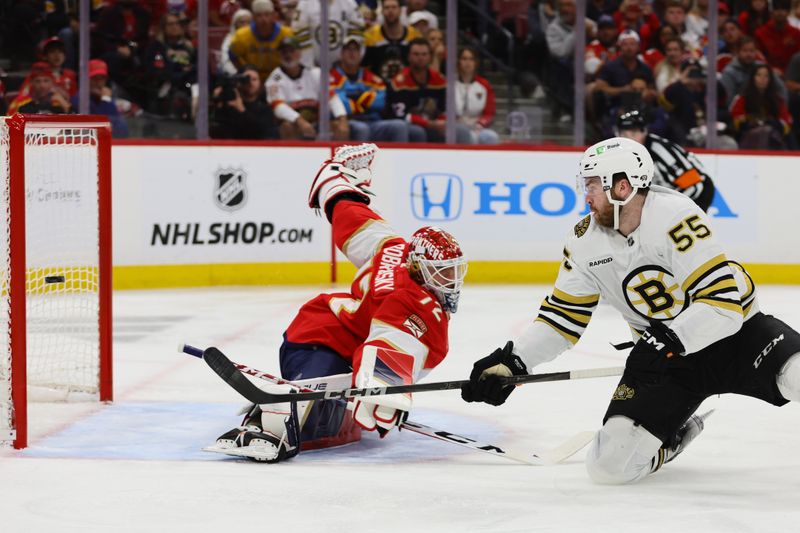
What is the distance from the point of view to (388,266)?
3.69 meters

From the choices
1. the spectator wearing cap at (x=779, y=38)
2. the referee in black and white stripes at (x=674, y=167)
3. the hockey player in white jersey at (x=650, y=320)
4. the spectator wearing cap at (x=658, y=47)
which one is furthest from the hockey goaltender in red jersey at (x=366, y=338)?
the spectator wearing cap at (x=779, y=38)

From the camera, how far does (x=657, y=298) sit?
322 centimetres

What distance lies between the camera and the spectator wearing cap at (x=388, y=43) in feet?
26.3

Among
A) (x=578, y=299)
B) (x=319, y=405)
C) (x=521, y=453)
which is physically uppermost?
(x=578, y=299)

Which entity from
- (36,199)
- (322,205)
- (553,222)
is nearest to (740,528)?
(322,205)

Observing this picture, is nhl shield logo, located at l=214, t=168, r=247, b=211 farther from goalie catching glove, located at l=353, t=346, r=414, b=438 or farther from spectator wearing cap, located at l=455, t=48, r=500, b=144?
goalie catching glove, located at l=353, t=346, r=414, b=438

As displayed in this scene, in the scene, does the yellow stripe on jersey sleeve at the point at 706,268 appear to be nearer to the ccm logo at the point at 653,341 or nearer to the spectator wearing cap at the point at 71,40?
the ccm logo at the point at 653,341

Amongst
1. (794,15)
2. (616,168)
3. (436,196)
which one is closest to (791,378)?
(616,168)

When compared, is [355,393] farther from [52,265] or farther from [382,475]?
[52,265]

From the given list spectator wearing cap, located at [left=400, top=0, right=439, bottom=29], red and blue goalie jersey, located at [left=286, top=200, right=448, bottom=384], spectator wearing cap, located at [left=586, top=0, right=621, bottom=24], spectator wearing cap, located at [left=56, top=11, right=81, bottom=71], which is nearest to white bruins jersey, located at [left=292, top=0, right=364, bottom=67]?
spectator wearing cap, located at [left=400, top=0, right=439, bottom=29]

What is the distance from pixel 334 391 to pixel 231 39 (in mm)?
4764

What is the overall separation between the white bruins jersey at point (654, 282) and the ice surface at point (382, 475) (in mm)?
381

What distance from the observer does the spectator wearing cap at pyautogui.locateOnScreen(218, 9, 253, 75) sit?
775cm

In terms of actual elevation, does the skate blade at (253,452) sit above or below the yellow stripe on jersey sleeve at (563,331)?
below
